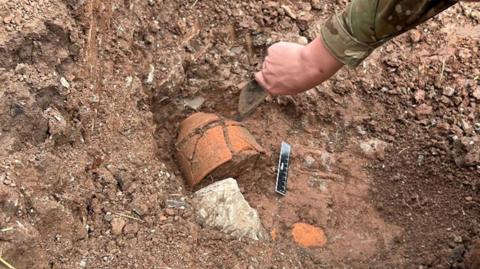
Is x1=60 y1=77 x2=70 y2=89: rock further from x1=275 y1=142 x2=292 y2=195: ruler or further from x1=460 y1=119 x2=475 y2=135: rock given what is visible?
x1=460 y1=119 x2=475 y2=135: rock

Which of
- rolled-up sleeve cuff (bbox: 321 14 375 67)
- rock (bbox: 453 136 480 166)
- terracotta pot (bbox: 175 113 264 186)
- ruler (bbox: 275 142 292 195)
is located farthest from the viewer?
ruler (bbox: 275 142 292 195)

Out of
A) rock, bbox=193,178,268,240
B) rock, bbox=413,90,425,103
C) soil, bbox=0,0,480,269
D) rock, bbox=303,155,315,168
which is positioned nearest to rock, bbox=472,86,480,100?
soil, bbox=0,0,480,269

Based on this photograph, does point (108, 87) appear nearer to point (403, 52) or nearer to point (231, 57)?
point (231, 57)

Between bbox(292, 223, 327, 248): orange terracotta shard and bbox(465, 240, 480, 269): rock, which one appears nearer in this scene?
bbox(465, 240, 480, 269): rock

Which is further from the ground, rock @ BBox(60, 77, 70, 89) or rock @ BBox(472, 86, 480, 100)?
rock @ BBox(60, 77, 70, 89)

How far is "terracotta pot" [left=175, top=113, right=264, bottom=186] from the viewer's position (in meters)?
3.38

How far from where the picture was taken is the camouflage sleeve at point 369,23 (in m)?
2.21

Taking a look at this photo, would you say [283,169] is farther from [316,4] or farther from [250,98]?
[316,4]

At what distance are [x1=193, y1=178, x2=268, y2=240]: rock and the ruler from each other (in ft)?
1.66

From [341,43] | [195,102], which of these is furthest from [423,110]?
[341,43]

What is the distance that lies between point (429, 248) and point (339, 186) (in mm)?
680

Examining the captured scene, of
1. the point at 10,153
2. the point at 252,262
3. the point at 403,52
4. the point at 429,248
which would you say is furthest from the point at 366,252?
the point at 10,153

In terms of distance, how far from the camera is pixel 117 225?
2717 millimetres

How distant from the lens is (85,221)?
2.66 m
